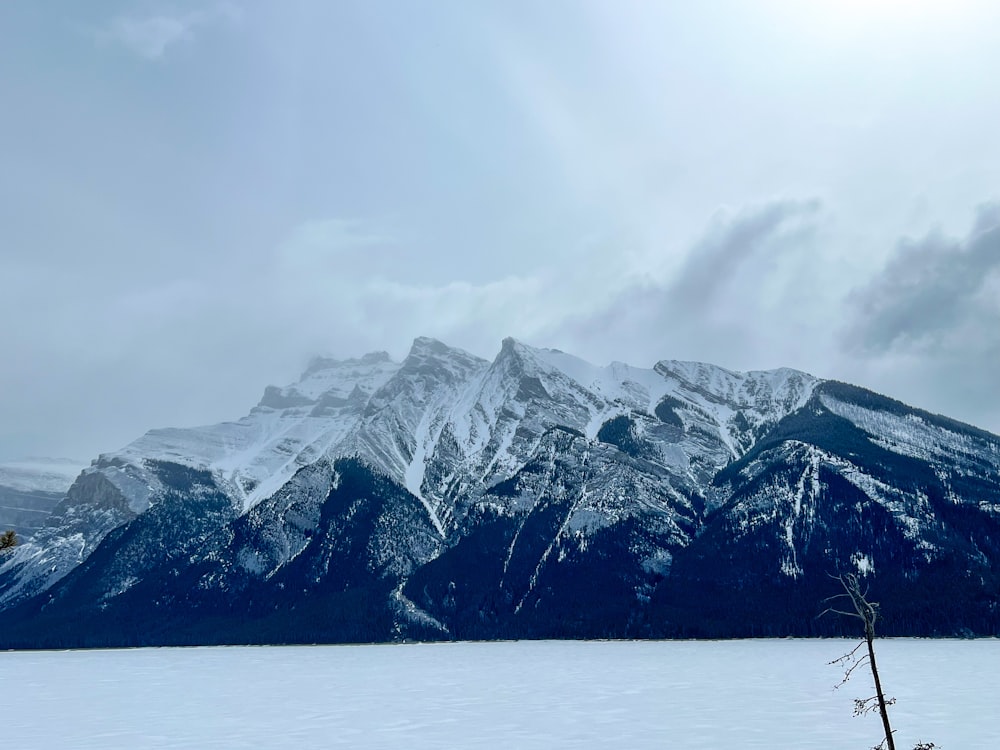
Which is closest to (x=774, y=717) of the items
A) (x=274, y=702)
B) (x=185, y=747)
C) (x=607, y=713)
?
(x=607, y=713)

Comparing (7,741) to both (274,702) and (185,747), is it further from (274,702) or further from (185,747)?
(274,702)

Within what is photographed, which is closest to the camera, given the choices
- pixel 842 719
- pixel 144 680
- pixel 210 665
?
pixel 842 719

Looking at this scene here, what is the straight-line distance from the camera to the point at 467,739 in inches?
2601

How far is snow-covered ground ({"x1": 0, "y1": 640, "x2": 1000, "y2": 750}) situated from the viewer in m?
65.3

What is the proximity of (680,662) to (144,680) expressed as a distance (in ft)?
317

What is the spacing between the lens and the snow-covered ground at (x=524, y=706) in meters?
65.3

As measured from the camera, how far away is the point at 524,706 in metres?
87.6

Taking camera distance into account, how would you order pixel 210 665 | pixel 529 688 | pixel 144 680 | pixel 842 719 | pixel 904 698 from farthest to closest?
pixel 210 665 → pixel 144 680 → pixel 529 688 → pixel 904 698 → pixel 842 719

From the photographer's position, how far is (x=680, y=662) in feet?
505

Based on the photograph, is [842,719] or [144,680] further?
[144,680]

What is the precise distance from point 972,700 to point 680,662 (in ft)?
248

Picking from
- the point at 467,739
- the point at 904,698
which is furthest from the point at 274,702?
the point at 904,698

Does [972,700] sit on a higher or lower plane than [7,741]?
higher

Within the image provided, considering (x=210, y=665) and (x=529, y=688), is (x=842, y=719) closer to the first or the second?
(x=529, y=688)
